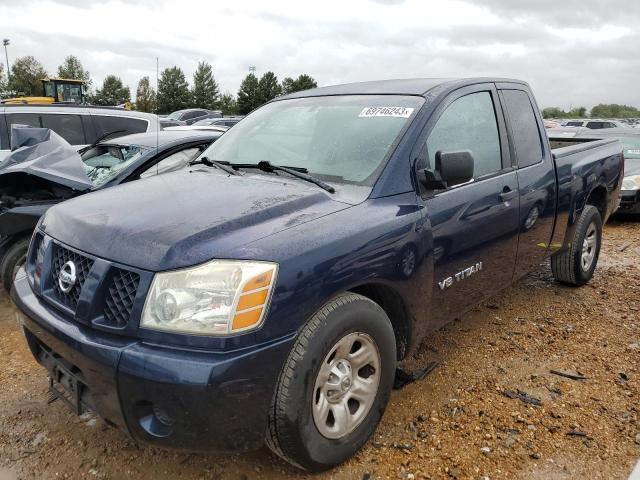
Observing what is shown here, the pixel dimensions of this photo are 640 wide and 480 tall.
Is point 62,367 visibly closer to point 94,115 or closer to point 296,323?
point 296,323

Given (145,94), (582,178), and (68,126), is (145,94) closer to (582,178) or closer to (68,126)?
(68,126)

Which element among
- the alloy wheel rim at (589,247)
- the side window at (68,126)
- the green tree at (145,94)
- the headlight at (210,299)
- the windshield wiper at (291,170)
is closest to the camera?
the headlight at (210,299)

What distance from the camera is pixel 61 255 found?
2391mm

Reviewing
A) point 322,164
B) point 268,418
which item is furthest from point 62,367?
point 322,164

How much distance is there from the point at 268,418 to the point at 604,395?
2128 mm

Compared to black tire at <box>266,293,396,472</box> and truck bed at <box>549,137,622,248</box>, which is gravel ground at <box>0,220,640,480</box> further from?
truck bed at <box>549,137,622,248</box>

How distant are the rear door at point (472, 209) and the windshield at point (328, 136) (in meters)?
0.24

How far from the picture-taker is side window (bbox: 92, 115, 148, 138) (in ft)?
24.7

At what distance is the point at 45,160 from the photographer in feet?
14.9

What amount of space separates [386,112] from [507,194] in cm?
98

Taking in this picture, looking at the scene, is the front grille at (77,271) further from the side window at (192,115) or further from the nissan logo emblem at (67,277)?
the side window at (192,115)

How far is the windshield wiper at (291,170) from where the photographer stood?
2635mm

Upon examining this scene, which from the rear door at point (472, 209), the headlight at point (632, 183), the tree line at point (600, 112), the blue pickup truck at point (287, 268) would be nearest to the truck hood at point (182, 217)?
the blue pickup truck at point (287, 268)

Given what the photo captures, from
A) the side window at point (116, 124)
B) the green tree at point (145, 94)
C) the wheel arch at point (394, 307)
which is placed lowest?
the wheel arch at point (394, 307)
